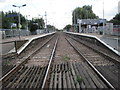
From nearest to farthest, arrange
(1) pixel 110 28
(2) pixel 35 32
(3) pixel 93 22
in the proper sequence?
1. (1) pixel 110 28
2. (2) pixel 35 32
3. (3) pixel 93 22

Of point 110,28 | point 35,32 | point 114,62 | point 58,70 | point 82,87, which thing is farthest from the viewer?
point 35,32

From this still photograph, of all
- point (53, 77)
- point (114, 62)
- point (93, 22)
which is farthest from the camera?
point (93, 22)

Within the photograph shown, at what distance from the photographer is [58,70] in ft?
29.1

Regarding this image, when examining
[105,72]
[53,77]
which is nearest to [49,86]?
[53,77]

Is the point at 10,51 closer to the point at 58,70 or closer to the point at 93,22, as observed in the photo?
the point at 58,70

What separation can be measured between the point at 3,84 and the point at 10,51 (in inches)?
326

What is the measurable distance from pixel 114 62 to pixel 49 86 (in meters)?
5.69

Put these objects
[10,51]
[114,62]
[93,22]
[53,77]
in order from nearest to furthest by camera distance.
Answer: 1. [53,77]
2. [114,62]
3. [10,51]
4. [93,22]

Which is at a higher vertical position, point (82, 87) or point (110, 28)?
point (110, 28)

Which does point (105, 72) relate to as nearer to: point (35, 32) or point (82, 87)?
point (82, 87)

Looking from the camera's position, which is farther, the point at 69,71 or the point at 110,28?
the point at 110,28

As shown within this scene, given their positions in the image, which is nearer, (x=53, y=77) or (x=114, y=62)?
(x=53, y=77)

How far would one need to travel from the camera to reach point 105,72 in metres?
8.46

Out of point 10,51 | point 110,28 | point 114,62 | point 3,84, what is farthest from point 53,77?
point 110,28
